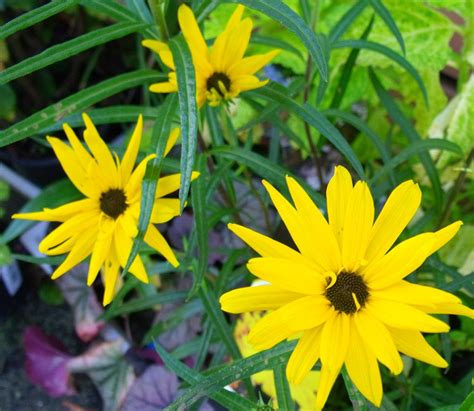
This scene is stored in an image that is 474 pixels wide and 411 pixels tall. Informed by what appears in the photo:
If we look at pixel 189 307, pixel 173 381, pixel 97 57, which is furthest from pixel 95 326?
pixel 97 57

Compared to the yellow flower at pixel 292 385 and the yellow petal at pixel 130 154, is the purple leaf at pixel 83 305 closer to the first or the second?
the yellow flower at pixel 292 385

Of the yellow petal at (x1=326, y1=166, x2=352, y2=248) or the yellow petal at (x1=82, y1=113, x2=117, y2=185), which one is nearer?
the yellow petal at (x1=326, y1=166, x2=352, y2=248)

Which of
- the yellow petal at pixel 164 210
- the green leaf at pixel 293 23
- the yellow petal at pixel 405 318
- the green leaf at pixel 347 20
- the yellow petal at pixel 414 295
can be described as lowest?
the yellow petal at pixel 405 318

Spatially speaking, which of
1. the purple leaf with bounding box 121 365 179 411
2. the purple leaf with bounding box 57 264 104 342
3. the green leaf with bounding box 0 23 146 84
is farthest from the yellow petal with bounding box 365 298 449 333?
the purple leaf with bounding box 57 264 104 342

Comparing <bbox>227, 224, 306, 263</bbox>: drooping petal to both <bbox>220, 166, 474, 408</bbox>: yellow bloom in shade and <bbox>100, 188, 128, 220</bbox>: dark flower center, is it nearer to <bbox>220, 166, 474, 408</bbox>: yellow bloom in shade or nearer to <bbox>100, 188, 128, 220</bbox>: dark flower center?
<bbox>220, 166, 474, 408</bbox>: yellow bloom in shade

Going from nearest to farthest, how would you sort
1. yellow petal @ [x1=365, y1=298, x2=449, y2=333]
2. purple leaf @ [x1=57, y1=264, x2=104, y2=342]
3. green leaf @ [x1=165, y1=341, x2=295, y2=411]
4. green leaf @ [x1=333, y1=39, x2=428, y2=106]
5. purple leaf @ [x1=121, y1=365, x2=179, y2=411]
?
yellow petal @ [x1=365, y1=298, x2=449, y2=333], green leaf @ [x1=165, y1=341, x2=295, y2=411], green leaf @ [x1=333, y1=39, x2=428, y2=106], purple leaf @ [x1=121, y1=365, x2=179, y2=411], purple leaf @ [x1=57, y1=264, x2=104, y2=342]

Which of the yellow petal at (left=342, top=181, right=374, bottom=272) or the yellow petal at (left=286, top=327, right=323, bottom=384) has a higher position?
the yellow petal at (left=342, top=181, right=374, bottom=272)

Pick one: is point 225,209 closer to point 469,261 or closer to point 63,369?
point 469,261

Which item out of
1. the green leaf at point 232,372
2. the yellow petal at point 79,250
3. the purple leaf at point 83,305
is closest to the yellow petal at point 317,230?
the green leaf at point 232,372
